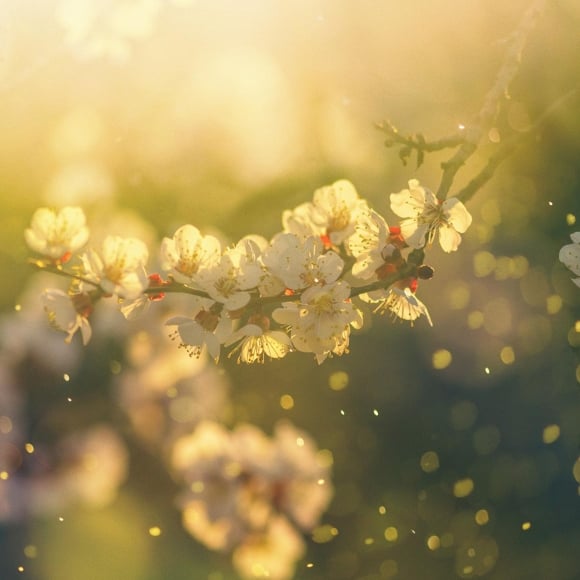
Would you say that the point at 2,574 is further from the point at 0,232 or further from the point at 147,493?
the point at 0,232

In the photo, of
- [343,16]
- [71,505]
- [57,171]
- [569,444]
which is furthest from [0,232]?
[569,444]

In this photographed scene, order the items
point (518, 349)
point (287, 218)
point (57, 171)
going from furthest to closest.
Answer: point (518, 349) → point (57, 171) → point (287, 218)

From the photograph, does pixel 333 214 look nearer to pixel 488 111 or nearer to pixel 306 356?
pixel 488 111

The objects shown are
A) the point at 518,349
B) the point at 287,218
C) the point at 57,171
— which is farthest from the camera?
the point at 518,349

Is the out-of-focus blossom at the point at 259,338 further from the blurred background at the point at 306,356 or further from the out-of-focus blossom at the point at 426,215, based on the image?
the blurred background at the point at 306,356

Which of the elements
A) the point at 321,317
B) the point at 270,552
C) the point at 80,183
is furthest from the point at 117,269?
the point at 270,552

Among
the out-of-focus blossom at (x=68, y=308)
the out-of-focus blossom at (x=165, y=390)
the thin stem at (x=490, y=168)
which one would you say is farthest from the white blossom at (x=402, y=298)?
the out-of-focus blossom at (x=165, y=390)

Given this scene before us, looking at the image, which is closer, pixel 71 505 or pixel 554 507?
pixel 71 505
